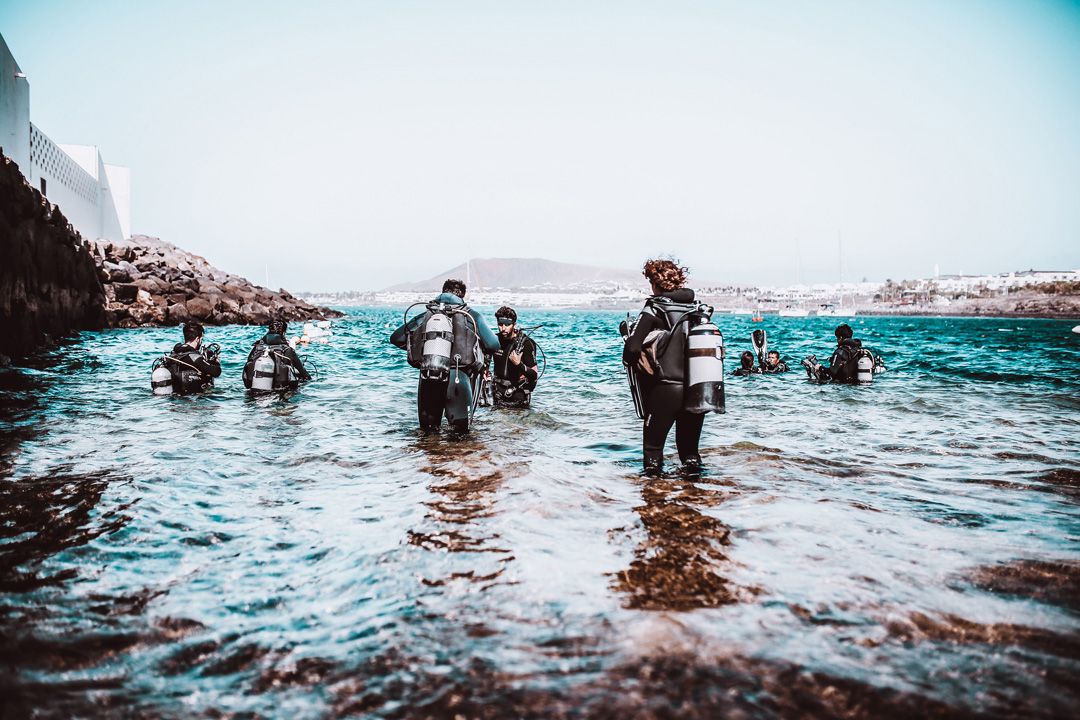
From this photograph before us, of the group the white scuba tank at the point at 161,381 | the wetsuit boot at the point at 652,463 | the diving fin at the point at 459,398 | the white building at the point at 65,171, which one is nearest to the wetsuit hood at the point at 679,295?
the wetsuit boot at the point at 652,463

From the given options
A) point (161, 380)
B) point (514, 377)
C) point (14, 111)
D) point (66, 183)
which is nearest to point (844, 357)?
point (514, 377)

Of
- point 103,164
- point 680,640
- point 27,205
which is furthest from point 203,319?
point 680,640

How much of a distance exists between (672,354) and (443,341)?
9.33 feet

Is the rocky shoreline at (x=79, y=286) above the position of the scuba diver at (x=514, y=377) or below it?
above

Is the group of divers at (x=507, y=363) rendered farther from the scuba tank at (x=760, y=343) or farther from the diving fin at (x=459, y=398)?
the scuba tank at (x=760, y=343)

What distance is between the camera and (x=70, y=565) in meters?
3.65

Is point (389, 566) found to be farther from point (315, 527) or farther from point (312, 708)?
point (312, 708)

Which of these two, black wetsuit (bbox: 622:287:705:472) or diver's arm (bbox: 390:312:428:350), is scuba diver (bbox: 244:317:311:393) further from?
black wetsuit (bbox: 622:287:705:472)

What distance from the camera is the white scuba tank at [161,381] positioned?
37.9ft

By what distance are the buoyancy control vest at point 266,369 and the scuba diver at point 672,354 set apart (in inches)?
316

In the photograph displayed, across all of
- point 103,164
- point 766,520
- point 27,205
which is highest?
point 103,164

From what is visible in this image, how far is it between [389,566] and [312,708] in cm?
152

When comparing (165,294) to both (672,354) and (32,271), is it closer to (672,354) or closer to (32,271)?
(32,271)

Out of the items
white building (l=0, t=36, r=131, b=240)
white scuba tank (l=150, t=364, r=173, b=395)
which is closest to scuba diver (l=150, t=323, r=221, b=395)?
white scuba tank (l=150, t=364, r=173, b=395)
